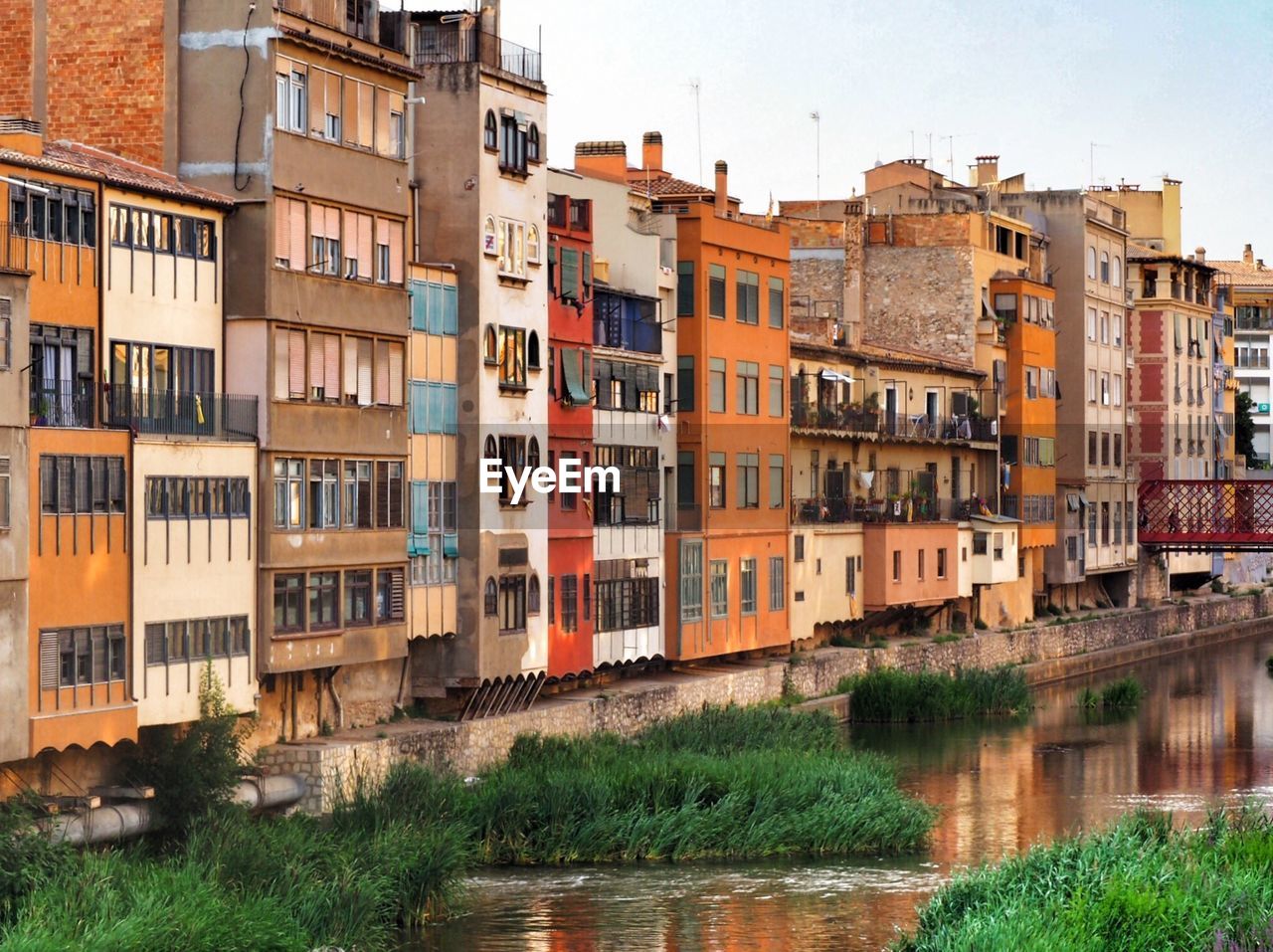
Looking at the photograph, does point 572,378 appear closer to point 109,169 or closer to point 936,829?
point 936,829

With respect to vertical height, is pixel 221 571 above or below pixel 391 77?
below

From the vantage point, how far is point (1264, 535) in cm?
7781

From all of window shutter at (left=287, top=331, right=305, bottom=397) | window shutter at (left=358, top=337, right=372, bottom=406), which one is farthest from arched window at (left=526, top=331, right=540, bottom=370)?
window shutter at (left=287, top=331, right=305, bottom=397)

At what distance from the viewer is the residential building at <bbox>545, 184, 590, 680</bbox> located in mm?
45344

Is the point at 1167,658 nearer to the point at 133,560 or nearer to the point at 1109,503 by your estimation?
the point at 1109,503

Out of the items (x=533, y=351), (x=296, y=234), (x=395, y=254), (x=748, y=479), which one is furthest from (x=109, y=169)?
(x=748, y=479)

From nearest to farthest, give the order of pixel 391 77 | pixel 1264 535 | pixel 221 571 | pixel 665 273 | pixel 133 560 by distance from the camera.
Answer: pixel 133 560 < pixel 221 571 < pixel 391 77 < pixel 665 273 < pixel 1264 535

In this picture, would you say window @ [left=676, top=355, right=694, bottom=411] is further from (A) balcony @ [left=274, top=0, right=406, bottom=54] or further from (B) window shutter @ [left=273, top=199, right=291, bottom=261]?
(B) window shutter @ [left=273, top=199, right=291, bottom=261]

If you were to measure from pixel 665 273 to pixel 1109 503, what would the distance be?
34854 mm

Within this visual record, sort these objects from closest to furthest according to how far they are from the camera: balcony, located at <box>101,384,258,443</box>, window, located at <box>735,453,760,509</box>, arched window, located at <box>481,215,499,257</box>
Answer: balcony, located at <box>101,384,258,443</box> < arched window, located at <box>481,215,499,257</box> < window, located at <box>735,453,760,509</box>

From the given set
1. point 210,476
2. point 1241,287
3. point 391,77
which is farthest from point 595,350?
point 1241,287

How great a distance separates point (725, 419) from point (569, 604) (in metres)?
8.81

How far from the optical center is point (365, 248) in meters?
39.3

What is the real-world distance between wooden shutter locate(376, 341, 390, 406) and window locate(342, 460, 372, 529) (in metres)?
1.11
